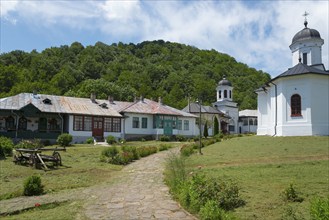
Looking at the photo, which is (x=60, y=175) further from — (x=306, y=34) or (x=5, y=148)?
(x=306, y=34)

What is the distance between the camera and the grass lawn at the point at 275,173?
755 cm

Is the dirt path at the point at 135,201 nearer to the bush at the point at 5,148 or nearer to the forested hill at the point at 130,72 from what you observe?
the bush at the point at 5,148

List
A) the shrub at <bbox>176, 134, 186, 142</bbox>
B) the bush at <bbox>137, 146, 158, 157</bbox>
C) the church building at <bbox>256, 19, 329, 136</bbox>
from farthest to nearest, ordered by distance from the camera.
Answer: the shrub at <bbox>176, 134, 186, 142</bbox> → the church building at <bbox>256, 19, 329, 136</bbox> → the bush at <bbox>137, 146, 158, 157</bbox>

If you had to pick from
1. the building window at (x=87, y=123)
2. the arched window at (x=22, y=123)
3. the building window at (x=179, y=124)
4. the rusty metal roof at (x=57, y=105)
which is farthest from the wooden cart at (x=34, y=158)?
the building window at (x=179, y=124)

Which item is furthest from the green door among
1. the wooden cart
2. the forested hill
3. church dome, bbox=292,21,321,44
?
the wooden cart

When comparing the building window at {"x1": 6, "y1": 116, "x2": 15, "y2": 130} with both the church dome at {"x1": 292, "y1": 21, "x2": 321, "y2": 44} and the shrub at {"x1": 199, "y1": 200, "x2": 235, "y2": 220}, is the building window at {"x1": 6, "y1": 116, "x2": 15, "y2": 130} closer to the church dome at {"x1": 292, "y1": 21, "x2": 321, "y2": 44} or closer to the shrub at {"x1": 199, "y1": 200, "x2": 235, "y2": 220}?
the shrub at {"x1": 199, "y1": 200, "x2": 235, "y2": 220}

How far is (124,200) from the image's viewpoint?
355 inches

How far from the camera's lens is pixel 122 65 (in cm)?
7681

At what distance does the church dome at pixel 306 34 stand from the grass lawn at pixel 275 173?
1312 cm

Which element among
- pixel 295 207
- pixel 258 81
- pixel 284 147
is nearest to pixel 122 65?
pixel 258 81

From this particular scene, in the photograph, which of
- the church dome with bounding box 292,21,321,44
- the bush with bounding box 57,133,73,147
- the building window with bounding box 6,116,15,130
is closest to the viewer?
the bush with bounding box 57,133,73,147

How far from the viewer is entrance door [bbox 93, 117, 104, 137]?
3412cm

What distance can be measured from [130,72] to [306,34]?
4847 cm

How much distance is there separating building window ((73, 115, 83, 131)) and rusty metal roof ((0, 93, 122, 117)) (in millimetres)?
744
